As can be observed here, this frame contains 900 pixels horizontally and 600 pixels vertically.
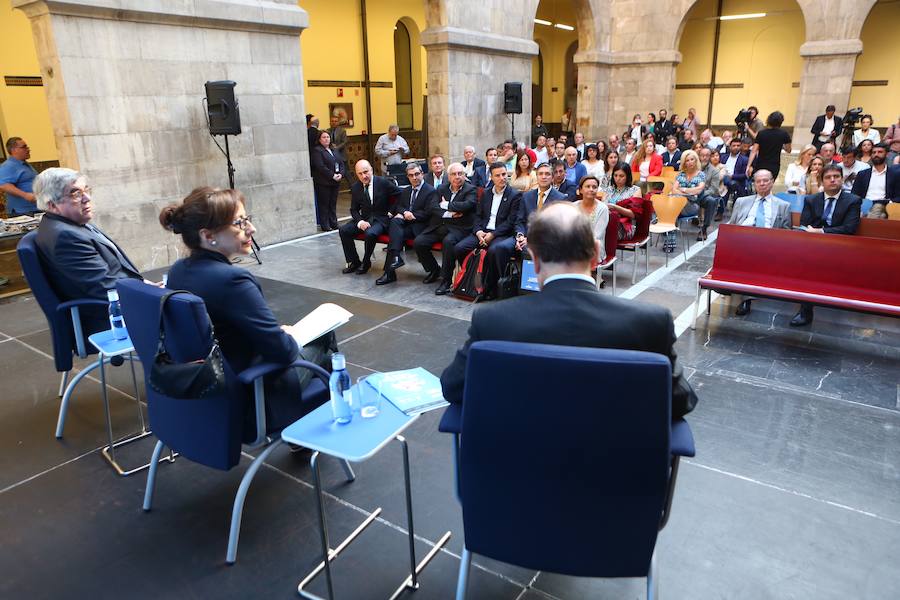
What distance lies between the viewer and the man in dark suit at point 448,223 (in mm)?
5758

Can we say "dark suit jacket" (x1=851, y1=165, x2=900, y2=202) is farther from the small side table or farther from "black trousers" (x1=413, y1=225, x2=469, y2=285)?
the small side table

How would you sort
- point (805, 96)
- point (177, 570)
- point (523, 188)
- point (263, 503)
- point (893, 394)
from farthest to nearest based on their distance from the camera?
point (805, 96) → point (523, 188) → point (893, 394) → point (263, 503) → point (177, 570)

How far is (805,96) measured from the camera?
14.0 metres

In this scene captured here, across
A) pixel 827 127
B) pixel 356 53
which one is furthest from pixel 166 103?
pixel 827 127

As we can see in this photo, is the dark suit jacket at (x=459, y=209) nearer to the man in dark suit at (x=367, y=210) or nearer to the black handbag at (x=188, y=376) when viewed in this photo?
the man in dark suit at (x=367, y=210)

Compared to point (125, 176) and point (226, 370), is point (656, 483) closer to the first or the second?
point (226, 370)

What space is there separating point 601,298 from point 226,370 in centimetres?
133

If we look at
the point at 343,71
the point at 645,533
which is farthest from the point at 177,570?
the point at 343,71

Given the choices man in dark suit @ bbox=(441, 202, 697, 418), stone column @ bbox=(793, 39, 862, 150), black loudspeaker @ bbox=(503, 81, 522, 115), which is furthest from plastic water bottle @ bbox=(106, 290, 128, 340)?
stone column @ bbox=(793, 39, 862, 150)

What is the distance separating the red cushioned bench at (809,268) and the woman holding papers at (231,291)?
335cm

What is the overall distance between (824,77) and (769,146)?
21.6 feet

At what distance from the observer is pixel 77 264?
10.3ft

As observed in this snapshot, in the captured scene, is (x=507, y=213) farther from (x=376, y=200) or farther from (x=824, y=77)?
(x=824, y=77)

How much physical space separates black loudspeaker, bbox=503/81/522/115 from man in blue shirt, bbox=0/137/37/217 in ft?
25.9
